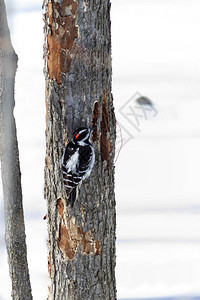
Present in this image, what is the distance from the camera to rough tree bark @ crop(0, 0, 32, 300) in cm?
196

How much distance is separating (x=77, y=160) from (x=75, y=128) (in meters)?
0.11

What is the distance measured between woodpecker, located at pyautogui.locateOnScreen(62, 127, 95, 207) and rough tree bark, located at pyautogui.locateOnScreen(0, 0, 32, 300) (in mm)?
540

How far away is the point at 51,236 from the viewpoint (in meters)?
1.67

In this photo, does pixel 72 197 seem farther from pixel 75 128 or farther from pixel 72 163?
pixel 75 128

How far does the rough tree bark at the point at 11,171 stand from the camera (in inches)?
77.3

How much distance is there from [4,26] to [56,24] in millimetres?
546

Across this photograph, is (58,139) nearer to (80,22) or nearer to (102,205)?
(102,205)

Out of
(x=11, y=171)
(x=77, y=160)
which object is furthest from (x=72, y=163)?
(x=11, y=171)

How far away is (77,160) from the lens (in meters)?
1.50

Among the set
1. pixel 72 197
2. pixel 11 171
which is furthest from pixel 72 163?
pixel 11 171

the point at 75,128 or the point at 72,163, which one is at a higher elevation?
the point at 75,128

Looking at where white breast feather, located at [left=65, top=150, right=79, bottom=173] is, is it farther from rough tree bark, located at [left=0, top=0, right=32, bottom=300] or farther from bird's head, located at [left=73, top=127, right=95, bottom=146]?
rough tree bark, located at [left=0, top=0, right=32, bottom=300]

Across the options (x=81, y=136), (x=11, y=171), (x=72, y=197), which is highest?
(x=11, y=171)

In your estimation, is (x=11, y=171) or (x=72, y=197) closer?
(x=72, y=197)
